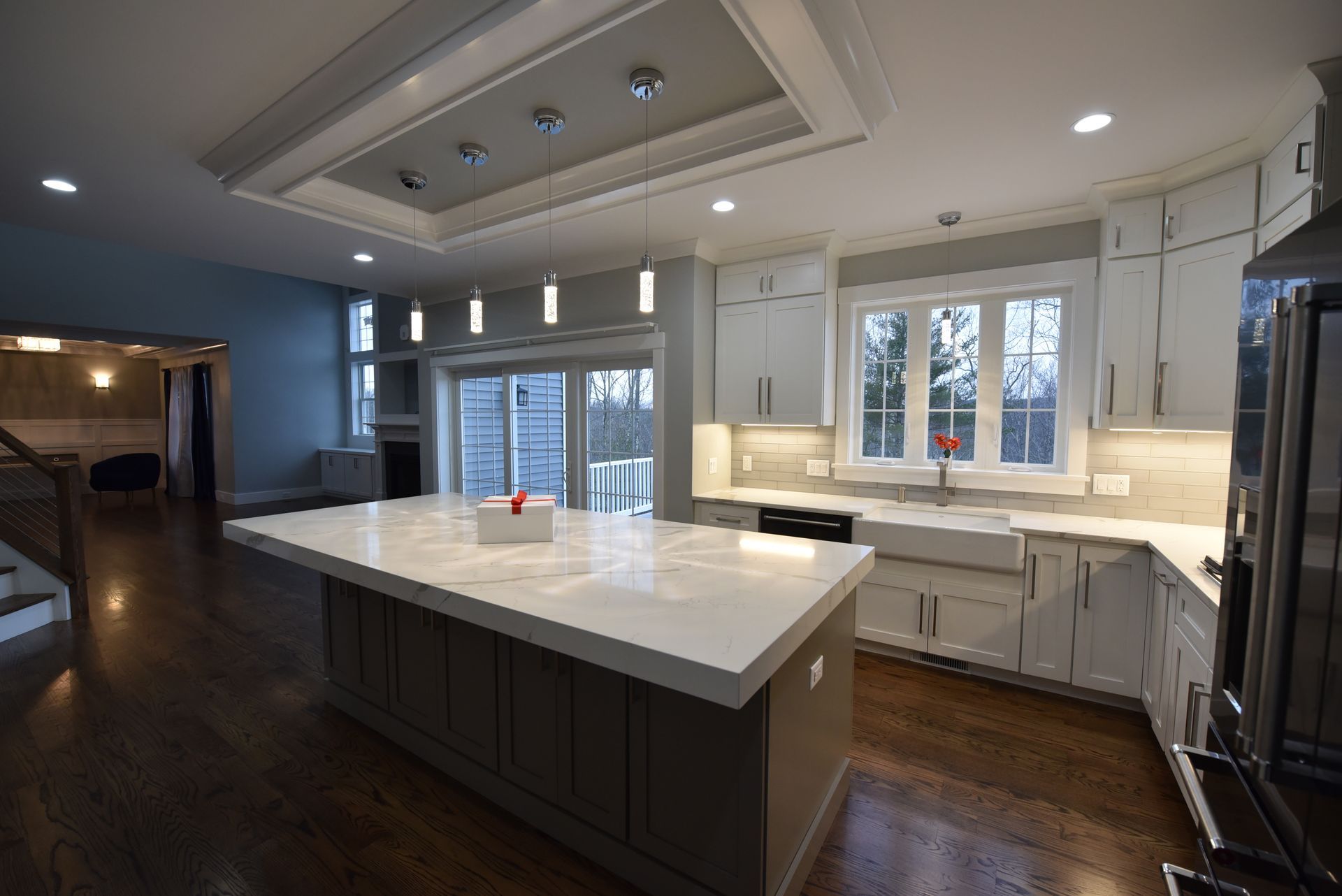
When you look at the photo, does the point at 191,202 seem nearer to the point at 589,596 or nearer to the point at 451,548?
the point at 451,548

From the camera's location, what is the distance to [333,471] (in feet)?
28.5

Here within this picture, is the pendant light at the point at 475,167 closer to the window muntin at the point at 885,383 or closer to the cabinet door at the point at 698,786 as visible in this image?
the cabinet door at the point at 698,786

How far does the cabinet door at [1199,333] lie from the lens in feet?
7.84

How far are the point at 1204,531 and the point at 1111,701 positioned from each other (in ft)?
3.11

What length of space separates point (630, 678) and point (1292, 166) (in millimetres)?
2940

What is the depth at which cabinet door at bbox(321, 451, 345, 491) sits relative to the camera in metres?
8.54

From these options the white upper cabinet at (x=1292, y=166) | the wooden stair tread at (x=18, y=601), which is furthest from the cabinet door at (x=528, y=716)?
the wooden stair tread at (x=18, y=601)

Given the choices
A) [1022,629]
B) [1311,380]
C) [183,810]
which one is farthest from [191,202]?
[1022,629]

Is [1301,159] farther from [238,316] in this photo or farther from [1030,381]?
[238,316]

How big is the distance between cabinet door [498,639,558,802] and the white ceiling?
213 cm

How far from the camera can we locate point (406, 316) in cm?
676

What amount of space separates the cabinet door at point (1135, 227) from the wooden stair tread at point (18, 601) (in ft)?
22.2

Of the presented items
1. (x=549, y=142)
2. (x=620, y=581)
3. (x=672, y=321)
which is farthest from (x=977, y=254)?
(x=620, y=581)

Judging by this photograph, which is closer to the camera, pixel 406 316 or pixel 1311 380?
pixel 1311 380
